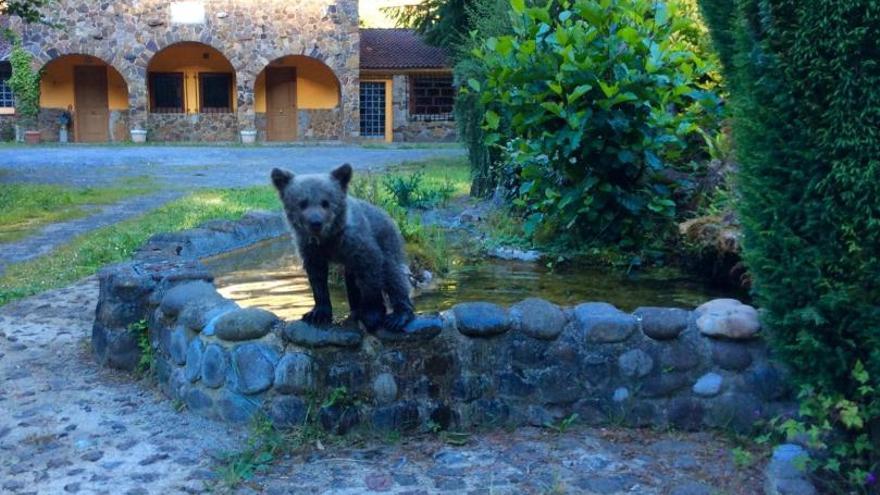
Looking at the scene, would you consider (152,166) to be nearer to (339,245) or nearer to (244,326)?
(244,326)

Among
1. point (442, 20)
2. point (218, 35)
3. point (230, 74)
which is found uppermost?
point (218, 35)

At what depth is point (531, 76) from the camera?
26.4ft

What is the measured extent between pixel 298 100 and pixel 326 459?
102 ft

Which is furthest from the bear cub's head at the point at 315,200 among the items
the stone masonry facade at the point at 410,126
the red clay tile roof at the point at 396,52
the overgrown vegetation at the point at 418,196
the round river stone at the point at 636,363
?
the stone masonry facade at the point at 410,126

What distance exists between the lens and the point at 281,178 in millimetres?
4395

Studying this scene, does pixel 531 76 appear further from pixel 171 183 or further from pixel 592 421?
pixel 171 183

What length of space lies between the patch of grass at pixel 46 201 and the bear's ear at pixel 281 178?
7.37 meters

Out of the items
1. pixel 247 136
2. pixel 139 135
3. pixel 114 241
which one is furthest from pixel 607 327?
pixel 139 135

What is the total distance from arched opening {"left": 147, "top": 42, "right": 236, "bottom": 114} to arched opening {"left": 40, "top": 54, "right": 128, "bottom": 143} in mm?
1290

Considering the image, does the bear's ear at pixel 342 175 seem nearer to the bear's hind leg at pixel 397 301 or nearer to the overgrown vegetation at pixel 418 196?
the bear's hind leg at pixel 397 301

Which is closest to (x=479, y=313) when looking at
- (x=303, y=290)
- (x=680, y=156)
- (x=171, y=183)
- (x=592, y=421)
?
(x=592, y=421)

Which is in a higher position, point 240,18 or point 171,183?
point 240,18

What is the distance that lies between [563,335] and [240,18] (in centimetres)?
2927

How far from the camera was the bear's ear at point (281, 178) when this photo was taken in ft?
14.3
